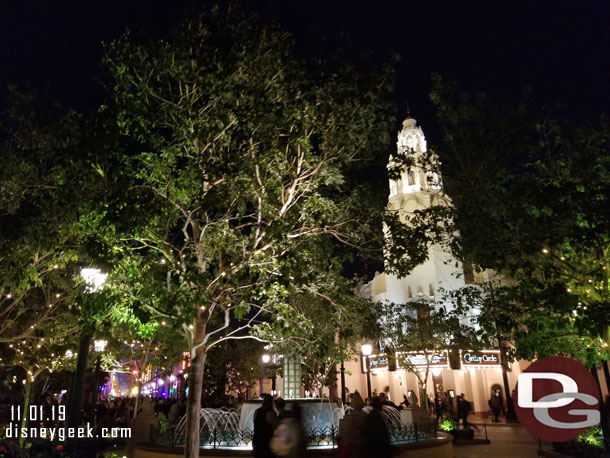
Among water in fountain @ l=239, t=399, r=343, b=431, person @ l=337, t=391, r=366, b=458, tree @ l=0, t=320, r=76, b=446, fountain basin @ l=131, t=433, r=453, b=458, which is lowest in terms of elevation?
fountain basin @ l=131, t=433, r=453, b=458

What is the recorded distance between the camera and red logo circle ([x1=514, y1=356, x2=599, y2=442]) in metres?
9.91

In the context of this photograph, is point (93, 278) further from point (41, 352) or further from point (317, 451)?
point (41, 352)

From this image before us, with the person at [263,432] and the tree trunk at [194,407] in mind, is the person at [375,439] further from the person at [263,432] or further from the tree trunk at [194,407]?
the tree trunk at [194,407]

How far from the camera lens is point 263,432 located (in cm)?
729

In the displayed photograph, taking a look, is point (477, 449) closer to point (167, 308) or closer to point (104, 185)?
point (167, 308)

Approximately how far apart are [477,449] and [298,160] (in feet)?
43.7

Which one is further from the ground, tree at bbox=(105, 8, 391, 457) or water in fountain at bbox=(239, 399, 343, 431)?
tree at bbox=(105, 8, 391, 457)

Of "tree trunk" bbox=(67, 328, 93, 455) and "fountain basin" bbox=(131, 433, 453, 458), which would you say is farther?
"fountain basin" bbox=(131, 433, 453, 458)

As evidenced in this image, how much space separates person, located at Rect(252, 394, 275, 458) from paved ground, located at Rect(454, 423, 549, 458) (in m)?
11.2

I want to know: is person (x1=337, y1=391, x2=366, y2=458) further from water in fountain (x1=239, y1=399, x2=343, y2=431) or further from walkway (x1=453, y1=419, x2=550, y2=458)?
walkway (x1=453, y1=419, x2=550, y2=458)

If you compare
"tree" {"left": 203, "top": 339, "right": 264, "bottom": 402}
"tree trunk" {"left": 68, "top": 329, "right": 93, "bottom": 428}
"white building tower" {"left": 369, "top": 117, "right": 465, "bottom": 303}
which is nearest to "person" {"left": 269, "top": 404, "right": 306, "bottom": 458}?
"tree trunk" {"left": 68, "top": 329, "right": 93, "bottom": 428}

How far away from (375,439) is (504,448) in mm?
14073

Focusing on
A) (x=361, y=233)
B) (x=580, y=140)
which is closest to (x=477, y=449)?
(x=361, y=233)

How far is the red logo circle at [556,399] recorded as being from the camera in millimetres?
9914
